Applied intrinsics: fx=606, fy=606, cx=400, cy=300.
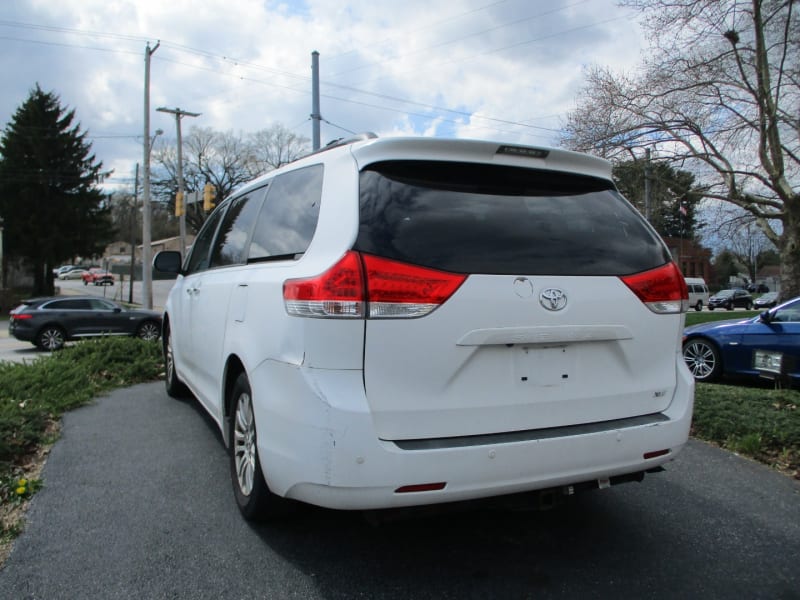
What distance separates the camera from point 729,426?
4.66m

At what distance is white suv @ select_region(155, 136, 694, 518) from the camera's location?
90.8 inches

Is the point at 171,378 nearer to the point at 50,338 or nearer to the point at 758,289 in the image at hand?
the point at 50,338

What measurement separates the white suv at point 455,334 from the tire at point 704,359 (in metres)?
5.39

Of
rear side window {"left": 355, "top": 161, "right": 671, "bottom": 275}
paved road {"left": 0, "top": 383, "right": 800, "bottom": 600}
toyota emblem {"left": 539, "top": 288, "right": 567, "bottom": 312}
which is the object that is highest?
rear side window {"left": 355, "top": 161, "right": 671, "bottom": 275}

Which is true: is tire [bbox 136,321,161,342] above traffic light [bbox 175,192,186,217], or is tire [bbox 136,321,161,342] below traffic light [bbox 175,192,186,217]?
below

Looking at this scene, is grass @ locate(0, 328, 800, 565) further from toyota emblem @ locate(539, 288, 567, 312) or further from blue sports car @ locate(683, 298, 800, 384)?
toyota emblem @ locate(539, 288, 567, 312)

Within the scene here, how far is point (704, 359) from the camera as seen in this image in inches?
307

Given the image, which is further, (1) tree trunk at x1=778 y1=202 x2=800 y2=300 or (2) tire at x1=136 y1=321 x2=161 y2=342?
(1) tree trunk at x1=778 y1=202 x2=800 y2=300

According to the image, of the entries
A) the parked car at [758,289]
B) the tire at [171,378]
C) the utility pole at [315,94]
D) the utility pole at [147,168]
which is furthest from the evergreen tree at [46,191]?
the parked car at [758,289]

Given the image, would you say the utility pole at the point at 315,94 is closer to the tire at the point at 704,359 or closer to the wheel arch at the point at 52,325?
the wheel arch at the point at 52,325

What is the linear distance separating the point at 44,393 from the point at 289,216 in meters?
4.41

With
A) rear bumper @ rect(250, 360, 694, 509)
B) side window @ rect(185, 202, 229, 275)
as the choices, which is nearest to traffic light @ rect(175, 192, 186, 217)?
side window @ rect(185, 202, 229, 275)

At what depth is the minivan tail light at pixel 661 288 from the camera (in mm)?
2766

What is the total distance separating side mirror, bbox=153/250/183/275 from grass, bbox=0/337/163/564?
62.0 inches
